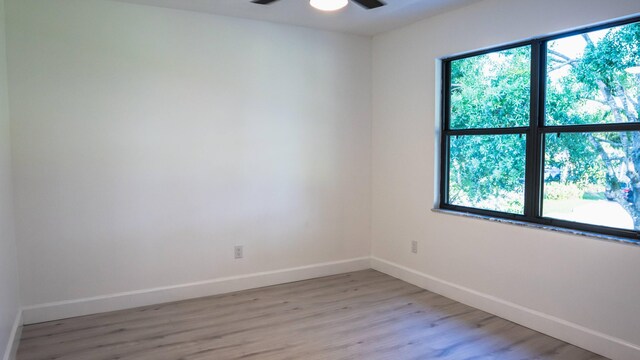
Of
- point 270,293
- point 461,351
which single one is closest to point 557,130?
point 461,351

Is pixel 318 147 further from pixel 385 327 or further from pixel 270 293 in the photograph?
pixel 385 327

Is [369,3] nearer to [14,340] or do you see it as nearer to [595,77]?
[595,77]

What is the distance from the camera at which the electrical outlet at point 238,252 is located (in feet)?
12.8

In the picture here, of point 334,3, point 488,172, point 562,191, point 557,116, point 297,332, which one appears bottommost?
point 297,332

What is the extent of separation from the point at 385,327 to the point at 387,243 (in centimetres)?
142

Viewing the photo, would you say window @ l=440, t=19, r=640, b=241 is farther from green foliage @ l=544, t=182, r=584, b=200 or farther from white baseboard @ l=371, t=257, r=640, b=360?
white baseboard @ l=371, t=257, r=640, b=360

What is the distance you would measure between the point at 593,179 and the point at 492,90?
104 cm

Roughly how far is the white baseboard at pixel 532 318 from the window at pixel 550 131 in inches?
25.9

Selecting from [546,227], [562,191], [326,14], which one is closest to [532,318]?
[546,227]

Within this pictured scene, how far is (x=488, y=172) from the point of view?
3498mm

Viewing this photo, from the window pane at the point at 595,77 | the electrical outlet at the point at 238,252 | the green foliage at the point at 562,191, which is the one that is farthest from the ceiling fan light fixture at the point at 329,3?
the electrical outlet at the point at 238,252

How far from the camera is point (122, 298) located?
343cm

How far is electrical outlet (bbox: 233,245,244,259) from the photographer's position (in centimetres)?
389

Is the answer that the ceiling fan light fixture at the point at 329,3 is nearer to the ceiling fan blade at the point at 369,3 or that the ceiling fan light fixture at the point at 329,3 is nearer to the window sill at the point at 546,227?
the ceiling fan blade at the point at 369,3
